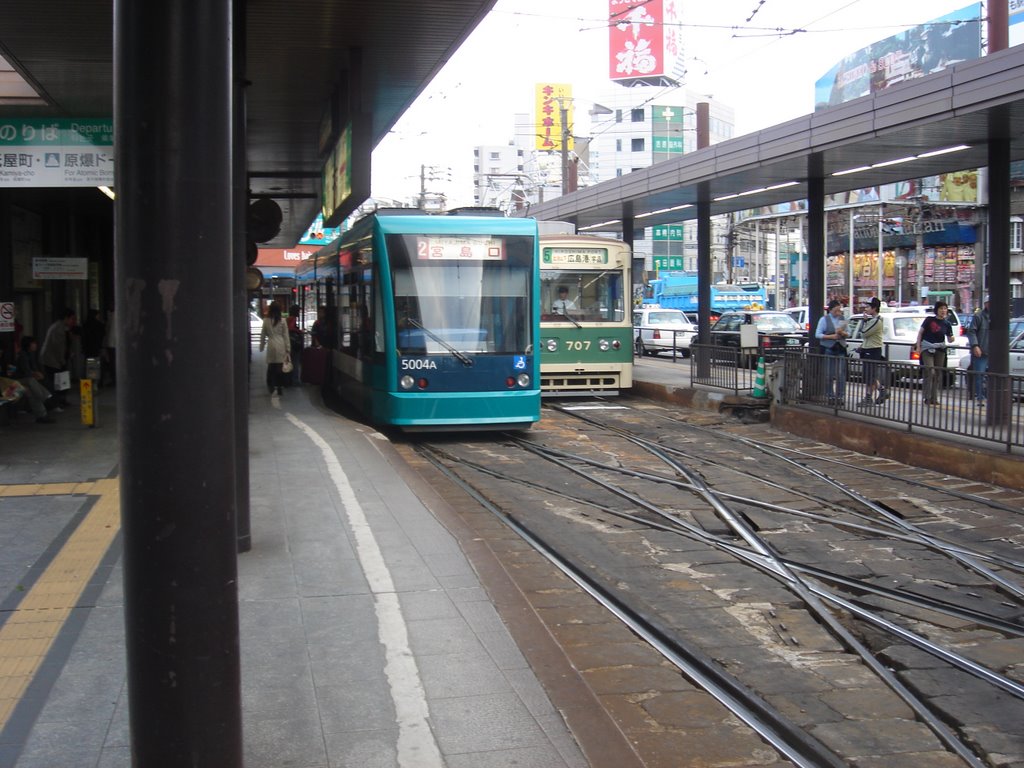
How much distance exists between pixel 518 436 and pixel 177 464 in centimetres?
1261

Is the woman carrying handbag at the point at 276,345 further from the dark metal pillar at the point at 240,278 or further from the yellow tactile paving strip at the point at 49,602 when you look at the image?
the dark metal pillar at the point at 240,278

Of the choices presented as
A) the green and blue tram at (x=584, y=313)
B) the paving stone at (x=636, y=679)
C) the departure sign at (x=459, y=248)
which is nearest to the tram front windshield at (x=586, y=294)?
the green and blue tram at (x=584, y=313)

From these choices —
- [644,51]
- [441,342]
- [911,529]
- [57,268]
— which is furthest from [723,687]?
[644,51]

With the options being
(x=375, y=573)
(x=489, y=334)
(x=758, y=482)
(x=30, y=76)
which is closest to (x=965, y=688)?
(x=375, y=573)

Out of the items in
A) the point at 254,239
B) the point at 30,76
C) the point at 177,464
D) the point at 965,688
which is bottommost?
the point at 965,688

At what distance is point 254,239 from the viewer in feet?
29.9

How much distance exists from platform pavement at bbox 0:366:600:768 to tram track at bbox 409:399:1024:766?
1187mm

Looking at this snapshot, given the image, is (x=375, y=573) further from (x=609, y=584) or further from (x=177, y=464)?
(x=177, y=464)

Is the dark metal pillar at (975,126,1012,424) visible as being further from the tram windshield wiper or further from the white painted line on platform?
the white painted line on platform

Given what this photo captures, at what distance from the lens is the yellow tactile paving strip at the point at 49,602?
5158 mm

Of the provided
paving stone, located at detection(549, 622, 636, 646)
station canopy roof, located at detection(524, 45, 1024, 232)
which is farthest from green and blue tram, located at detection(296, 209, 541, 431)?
paving stone, located at detection(549, 622, 636, 646)

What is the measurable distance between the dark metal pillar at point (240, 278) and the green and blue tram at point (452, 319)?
6052 millimetres

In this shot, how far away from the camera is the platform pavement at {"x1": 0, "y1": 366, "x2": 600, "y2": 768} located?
14.3ft

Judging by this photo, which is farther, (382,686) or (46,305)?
(46,305)
